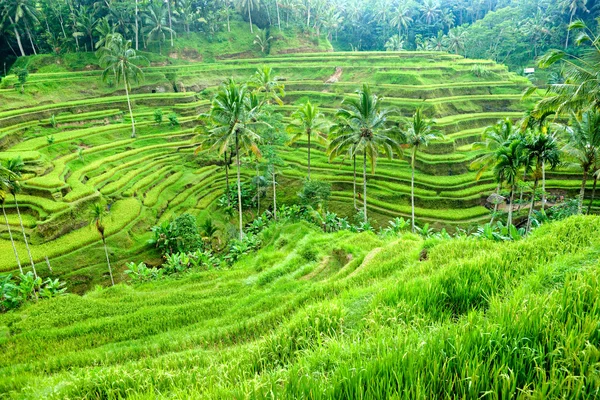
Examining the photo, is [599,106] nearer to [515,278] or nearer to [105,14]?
[515,278]

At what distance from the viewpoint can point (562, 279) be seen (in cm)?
374

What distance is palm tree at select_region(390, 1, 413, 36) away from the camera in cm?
6819

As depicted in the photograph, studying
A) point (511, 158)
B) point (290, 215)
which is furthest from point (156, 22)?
point (511, 158)

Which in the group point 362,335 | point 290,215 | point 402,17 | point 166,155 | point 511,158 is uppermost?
point 402,17

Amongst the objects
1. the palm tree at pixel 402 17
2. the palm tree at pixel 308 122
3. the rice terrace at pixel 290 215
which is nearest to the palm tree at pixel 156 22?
the rice terrace at pixel 290 215

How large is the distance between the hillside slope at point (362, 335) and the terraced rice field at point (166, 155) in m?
10.7

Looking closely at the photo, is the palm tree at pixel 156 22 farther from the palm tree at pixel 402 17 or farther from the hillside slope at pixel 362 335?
the hillside slope at pixel 362 335

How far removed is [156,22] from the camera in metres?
47.3

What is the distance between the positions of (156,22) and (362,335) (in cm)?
5563

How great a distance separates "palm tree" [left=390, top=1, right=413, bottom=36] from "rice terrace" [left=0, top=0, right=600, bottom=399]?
13.1m

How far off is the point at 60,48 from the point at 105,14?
321 inches

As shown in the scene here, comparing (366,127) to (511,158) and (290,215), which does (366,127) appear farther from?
(290,215)

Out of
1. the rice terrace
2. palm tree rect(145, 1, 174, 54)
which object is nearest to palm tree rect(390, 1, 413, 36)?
the rice terrace

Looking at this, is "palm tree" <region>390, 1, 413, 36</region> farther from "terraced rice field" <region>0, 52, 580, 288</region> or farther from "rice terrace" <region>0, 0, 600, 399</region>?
"terraced rice field" <region>0, 52, 580, 288</region>
